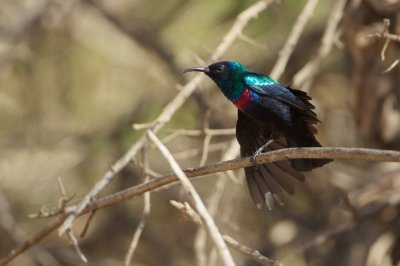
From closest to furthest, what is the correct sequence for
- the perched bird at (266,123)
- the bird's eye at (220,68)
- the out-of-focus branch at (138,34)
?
the perched bird at (266,123) → the bird's eye at (220,68) → the out-of-focus branch at (138,34)

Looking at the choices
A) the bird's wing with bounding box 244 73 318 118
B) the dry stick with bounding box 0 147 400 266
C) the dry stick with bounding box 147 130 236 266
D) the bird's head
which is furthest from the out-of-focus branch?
the dry stick with bounding box 147 130 236 266

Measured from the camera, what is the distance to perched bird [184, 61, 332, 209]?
11.6 feet

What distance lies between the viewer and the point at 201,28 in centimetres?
662

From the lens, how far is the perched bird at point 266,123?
353 centimetres

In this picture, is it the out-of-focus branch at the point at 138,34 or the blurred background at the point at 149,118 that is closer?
the blurred background at the point at 149,118

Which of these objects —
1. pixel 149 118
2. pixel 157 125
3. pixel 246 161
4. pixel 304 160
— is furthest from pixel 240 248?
pixel 149 118

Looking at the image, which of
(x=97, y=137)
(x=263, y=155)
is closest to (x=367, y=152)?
(x=263, y=155)

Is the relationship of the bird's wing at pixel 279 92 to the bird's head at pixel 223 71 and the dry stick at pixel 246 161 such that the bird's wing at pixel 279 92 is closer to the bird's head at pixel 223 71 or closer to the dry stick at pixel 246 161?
the bird's head at pixel 223 71

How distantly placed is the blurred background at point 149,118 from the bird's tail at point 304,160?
1.60 m

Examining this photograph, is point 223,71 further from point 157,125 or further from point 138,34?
point 138,34

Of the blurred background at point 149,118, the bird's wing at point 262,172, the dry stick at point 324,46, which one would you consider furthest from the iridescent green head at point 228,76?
the blurred background at point 149,118

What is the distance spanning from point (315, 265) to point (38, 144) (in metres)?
2.57

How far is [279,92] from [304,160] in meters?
0.33

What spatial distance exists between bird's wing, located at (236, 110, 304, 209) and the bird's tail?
0.33ft
